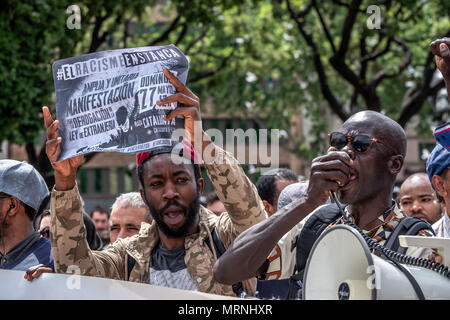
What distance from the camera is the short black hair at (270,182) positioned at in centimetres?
530

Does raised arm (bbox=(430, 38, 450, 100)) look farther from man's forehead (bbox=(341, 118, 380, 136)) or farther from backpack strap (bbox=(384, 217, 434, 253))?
backpack strap (bbox=(384, 217, 434, 253))

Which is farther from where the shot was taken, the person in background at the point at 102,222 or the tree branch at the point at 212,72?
the tree branch at the point at 212,72

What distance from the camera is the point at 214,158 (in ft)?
10.5

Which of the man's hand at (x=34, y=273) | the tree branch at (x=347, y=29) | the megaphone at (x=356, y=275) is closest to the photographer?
the megaphone at (x=356, y=275)

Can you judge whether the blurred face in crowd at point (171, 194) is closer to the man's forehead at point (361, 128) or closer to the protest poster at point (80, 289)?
the protest poster at point (80, 289)

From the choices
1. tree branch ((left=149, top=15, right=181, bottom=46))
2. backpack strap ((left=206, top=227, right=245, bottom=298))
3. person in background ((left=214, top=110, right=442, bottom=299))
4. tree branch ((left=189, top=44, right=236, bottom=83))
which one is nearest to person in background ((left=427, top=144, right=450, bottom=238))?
person in background ((left=214, top=110, right=442, bottom=299))

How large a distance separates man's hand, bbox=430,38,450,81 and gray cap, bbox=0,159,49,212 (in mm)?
2176

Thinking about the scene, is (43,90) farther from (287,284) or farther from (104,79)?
(287,284)

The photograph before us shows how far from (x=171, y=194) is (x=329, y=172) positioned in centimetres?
106

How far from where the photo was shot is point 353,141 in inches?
108

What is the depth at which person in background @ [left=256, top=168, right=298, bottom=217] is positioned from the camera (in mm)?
5273

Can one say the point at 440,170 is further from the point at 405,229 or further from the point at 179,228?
the point at 179,228

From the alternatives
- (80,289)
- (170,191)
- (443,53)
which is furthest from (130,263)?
(443,53)

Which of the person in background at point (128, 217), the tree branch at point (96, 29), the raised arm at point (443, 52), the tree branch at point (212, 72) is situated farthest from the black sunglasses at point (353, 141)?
the tree branch at point (212, 72)
